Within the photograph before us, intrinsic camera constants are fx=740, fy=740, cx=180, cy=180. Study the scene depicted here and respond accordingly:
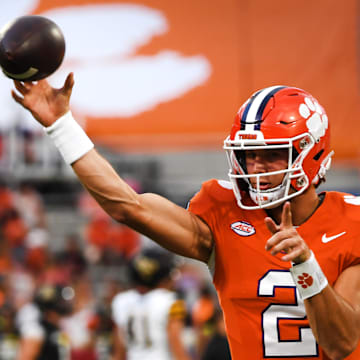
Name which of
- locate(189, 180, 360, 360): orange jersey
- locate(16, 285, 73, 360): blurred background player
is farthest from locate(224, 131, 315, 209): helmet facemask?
locate(16, 285, 73, 360): blurred background player

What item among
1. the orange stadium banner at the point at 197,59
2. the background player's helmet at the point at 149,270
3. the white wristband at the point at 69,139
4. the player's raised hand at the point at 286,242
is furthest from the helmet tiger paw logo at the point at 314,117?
the orange stadium banner at the point at 197,59

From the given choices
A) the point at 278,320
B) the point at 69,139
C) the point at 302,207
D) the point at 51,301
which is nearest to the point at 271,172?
the point at 302,207

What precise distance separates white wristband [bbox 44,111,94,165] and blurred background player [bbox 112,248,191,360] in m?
3.08

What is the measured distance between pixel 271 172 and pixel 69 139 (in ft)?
2.33

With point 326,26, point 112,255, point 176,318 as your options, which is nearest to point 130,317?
point 176,318

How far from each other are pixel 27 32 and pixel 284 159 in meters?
1.00

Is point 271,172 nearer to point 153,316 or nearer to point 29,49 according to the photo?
point 29,49

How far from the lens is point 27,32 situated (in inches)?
98.6

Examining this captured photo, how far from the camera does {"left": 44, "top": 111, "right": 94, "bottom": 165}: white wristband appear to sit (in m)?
2.41

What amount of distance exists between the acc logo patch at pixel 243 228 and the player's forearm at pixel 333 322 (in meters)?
0.42

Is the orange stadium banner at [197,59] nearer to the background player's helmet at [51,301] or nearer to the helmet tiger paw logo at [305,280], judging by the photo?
the background player's helmet at [51,301]

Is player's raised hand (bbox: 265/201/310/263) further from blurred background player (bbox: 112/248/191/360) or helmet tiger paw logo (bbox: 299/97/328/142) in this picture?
blurred background player (bbox: 112/248/191/360)

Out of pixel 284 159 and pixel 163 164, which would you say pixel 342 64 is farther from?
pixel 163 164

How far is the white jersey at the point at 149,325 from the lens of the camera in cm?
538
